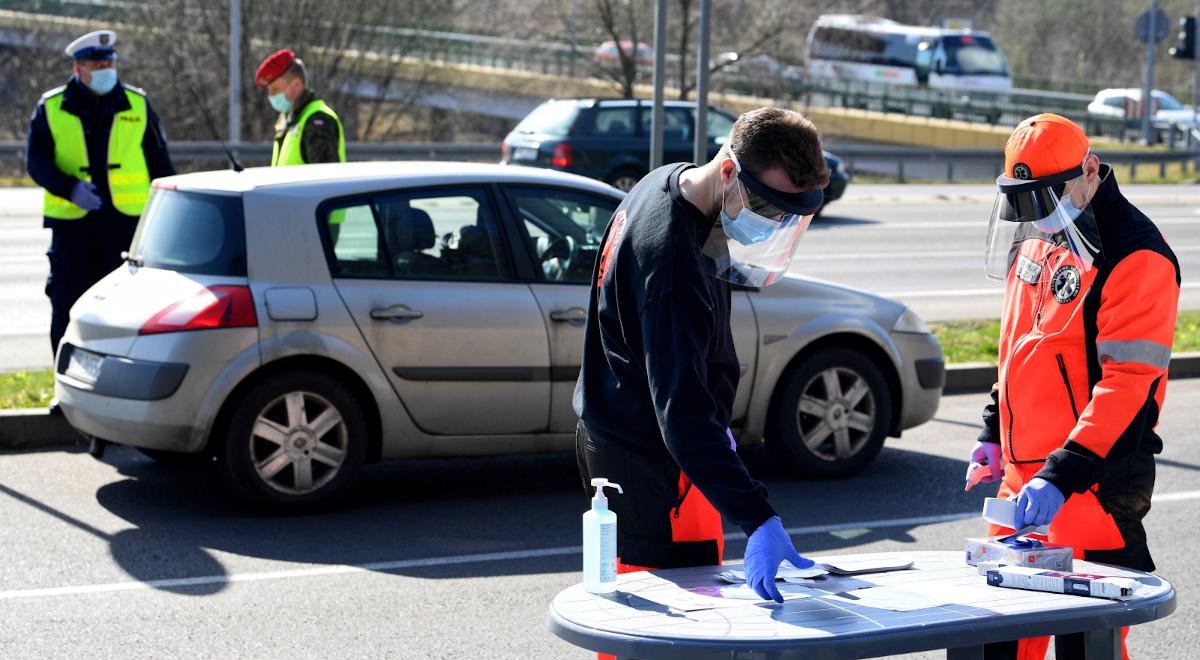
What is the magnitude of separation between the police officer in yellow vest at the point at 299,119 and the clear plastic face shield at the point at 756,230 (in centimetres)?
549

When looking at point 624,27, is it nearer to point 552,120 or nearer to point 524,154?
point 552,120

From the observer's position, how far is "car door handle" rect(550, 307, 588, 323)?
707 centimetres

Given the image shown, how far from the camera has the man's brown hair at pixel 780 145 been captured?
3289 mm

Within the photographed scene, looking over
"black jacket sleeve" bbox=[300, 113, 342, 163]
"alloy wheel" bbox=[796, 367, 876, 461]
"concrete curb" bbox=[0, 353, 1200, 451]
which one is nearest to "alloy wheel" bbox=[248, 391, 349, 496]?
"concrete curb" bbox=[0, 353, 1200, 451]

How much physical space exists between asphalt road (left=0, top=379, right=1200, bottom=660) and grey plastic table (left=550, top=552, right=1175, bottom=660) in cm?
169

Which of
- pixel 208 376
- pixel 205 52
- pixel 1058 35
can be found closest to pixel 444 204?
pixel 208 376

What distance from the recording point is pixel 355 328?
6812 mm

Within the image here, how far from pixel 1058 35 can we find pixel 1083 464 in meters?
65.2

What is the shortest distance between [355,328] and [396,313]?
0.64 ft

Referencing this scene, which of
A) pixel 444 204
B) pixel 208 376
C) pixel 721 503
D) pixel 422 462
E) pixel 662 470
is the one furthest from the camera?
pixel 422 462

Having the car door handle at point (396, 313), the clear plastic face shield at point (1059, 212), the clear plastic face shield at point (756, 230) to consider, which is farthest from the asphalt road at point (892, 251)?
the clear plastic face shield at point (1059, 212)

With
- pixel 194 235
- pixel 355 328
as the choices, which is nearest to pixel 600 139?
pixel 194 235

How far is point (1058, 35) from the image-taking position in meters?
65.1

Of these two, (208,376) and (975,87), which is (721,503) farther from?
(975,87)
